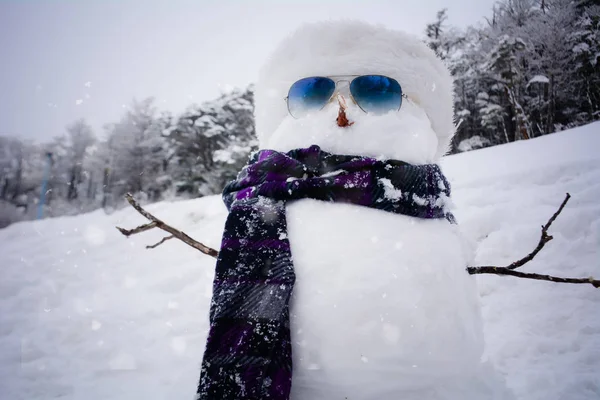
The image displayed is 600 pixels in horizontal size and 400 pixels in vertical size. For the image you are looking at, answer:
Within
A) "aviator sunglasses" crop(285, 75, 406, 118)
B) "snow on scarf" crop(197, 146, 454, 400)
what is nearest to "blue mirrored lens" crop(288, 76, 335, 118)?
"aviator sunglasses" crop(285, 75, 406, 118)

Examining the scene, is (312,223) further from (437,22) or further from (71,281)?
(437,22)

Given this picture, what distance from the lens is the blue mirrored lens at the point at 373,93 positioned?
1.12m

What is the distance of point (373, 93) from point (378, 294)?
2.46ft

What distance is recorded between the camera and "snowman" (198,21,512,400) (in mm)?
784

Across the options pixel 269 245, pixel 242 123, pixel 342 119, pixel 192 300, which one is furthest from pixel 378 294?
pixel 242 123

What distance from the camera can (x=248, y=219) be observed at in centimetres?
94

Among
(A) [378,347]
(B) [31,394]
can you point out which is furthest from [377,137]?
(B) [31,394]

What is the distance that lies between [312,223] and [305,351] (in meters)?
0.37

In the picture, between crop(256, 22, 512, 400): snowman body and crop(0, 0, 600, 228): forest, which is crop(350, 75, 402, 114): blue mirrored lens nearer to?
crop(256, 22, 512, 400): snowman body

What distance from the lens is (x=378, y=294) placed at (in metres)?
0.80

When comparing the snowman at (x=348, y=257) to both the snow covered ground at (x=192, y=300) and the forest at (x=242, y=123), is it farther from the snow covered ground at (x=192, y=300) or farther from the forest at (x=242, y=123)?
the forest at (x=242, y=123)

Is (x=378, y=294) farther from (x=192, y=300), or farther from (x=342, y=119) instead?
(x=192, y=300)

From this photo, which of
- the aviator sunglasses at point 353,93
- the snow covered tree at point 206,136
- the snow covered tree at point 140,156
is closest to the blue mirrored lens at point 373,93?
the aviator sunglasses at point 353,93

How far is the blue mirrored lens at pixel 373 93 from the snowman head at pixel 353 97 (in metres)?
0.02
